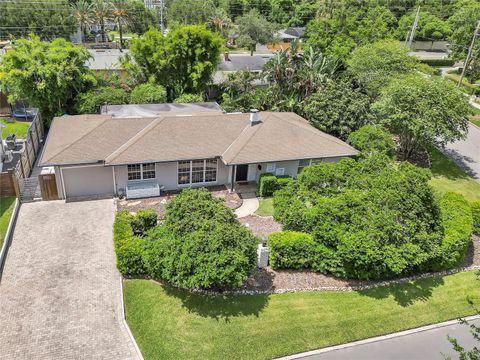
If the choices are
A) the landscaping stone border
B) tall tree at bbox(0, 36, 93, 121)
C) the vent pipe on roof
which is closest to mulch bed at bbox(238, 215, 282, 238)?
the landscaping stone border

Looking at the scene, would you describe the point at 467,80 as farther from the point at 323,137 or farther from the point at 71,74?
the point at 71,74

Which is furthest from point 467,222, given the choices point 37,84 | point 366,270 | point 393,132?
point 37,84

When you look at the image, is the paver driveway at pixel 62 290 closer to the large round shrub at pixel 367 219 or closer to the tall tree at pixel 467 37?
the large round shrub at pixel 367 219

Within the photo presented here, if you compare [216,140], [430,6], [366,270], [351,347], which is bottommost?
[351,347]

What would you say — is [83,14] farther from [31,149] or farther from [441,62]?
[441,62]

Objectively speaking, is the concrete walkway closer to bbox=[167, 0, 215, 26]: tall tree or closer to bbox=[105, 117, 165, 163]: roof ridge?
bbox=[105, 117, 165, 163]: roof ridge

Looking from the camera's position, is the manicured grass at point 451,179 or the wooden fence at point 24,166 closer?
the wooden fence at point 24,166

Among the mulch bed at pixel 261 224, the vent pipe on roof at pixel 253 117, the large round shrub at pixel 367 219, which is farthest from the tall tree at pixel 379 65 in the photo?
the mulch bed at pixel 261 224
